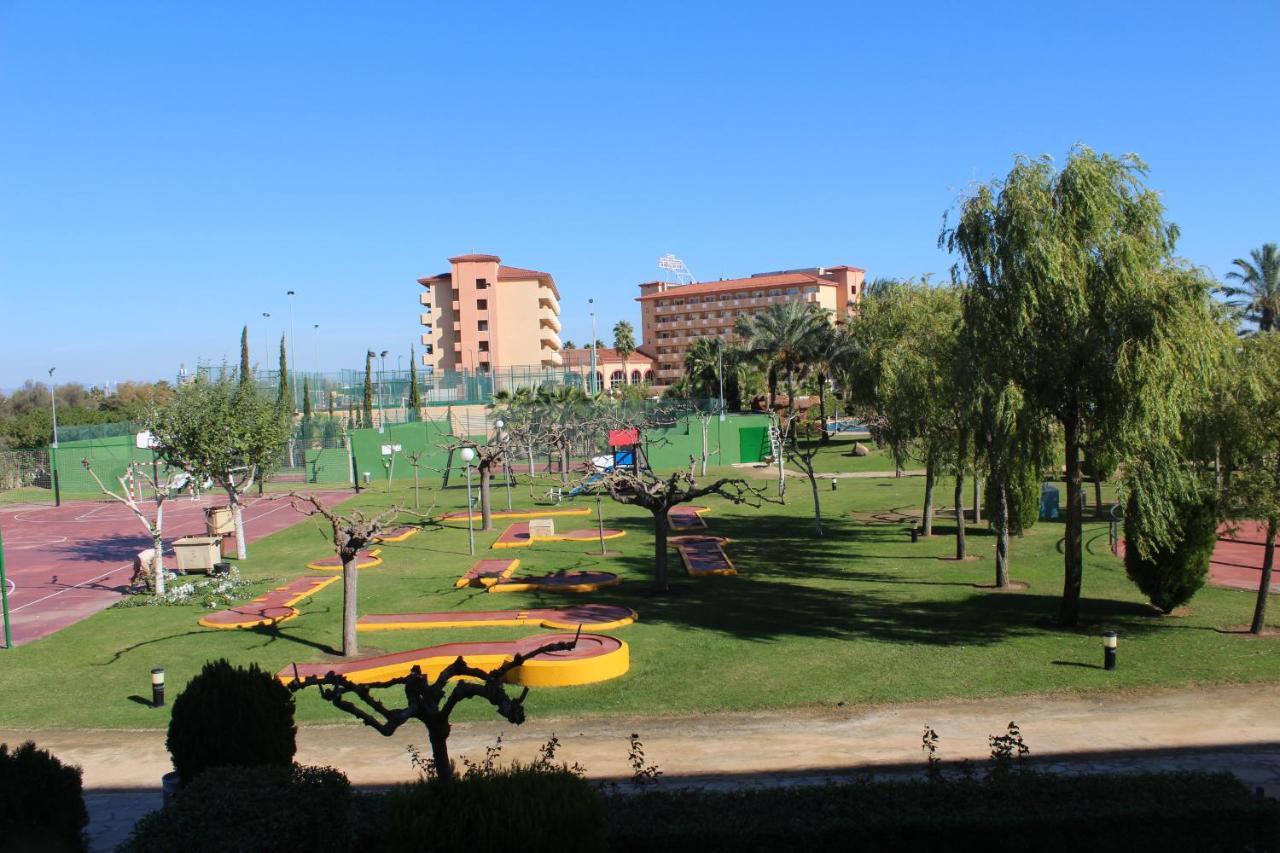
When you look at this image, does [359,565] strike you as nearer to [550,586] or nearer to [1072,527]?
[550,586]

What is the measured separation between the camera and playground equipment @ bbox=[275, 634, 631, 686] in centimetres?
1549

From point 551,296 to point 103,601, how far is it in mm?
73230

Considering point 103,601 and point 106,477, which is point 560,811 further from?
point 106,477

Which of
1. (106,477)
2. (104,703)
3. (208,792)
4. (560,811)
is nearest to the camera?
(560,811)

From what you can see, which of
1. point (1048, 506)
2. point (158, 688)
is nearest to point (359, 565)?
point (158, 688)

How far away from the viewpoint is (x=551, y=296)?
94812mm

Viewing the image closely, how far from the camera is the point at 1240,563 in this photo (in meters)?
24.2

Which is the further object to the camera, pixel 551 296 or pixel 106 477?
pixel 551 296

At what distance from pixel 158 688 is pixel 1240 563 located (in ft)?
77.6

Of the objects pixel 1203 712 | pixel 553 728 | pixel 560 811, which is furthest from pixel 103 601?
pixel 1203 712

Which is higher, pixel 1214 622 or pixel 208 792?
pixel 208 792

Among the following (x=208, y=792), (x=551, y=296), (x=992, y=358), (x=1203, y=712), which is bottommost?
(x=1203, y=712)

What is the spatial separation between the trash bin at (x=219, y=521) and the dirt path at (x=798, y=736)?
17.6 m

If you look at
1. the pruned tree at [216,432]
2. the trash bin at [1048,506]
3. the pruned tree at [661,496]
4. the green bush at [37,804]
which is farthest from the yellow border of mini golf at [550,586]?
the trash bin at [1048,506]
